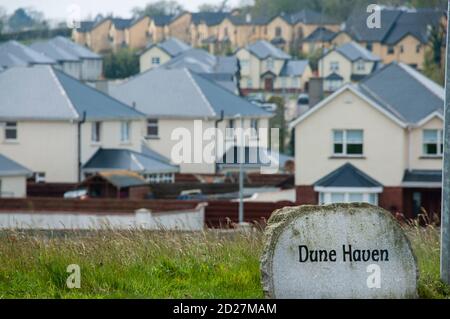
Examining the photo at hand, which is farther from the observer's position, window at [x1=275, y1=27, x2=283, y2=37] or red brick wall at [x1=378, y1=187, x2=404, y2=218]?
window at [x1=275, y1=27, x2=283, y2=37]

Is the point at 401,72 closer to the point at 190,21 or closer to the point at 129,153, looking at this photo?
the point at 129,153

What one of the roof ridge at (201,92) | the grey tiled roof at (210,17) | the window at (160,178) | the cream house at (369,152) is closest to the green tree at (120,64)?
the grey tiled roof at (210,17)

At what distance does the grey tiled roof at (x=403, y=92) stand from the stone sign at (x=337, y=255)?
3457 cm

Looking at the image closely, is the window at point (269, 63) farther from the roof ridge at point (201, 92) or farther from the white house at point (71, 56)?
the roof ridge at point (201, 92)

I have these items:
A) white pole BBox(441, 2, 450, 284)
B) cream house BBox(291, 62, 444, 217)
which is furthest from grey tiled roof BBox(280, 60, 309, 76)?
white pole BBox(441, 2, 450, 284)

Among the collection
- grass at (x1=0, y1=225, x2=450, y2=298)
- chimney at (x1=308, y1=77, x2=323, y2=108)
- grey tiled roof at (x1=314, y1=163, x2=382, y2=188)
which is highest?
chimney at (x1=308, y1=77, x2=323, y2=108)

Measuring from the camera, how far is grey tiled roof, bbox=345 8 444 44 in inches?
3340

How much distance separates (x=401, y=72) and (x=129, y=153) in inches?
435

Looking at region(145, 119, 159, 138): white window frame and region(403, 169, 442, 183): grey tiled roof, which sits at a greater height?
region(145, 119, 159, 138): white window frame

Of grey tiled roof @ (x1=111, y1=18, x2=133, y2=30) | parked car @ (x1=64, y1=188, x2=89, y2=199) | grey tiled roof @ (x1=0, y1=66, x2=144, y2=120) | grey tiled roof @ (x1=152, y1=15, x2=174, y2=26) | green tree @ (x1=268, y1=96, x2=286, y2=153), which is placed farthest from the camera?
grey tiled roof @ (x1=152, y1=15, x2=174, y2=26)

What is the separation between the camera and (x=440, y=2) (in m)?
74.0

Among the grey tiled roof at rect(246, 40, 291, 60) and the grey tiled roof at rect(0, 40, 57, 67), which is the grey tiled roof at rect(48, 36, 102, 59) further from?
the grey tiled roof at rect(246, 40, 291, 60)

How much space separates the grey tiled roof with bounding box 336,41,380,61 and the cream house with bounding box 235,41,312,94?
18.5ft
